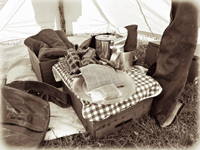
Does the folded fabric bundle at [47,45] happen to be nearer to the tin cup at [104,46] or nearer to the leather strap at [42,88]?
the leather strap at [42,88]

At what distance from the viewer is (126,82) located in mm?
762

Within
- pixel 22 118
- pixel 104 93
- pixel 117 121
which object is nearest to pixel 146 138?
pixel 117 121

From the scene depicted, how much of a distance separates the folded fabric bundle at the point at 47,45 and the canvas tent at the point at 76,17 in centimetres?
54

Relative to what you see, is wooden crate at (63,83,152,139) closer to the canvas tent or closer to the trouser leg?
the trouser leg

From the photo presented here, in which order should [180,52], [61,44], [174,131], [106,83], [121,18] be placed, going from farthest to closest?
1. [121,18]
2. [61,44]
3. [174,131]
4. [180,52]
5. [106,83]

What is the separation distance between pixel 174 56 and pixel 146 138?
513 millimetres

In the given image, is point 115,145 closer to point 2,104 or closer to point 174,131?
point 174,131

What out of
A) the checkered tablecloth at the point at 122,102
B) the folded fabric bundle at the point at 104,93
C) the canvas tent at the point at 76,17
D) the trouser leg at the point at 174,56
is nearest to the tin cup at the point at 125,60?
the checkered tablecloth at the point at 122,102

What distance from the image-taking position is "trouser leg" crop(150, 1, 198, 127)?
75 cm

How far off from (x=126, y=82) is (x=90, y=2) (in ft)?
7.86

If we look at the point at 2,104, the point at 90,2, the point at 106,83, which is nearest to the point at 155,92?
the point at 106,83

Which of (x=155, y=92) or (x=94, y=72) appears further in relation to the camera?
(x=155, y=92)

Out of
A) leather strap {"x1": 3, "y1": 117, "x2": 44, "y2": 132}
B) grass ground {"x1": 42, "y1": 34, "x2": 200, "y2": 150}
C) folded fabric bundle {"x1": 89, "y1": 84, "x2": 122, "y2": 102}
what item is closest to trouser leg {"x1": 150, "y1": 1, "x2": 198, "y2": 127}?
grass ground {"x1": 42, "y1": 34, "x2": 200, "y2": 150}

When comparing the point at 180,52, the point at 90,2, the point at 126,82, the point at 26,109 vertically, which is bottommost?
the point at 26,109
